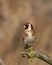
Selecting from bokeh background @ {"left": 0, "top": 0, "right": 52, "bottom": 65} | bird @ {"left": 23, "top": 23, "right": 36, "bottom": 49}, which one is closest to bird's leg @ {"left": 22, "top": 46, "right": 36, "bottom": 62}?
bird @ {"left": 23, "top": 23, "right": 36, "bottom": 49}

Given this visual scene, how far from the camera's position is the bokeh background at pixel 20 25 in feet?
18.2

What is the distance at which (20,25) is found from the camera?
19.6 ft

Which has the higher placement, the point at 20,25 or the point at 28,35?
the point at 28,35

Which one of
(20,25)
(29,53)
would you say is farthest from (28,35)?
(20,25)

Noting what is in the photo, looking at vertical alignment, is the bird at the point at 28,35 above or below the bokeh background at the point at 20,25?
above

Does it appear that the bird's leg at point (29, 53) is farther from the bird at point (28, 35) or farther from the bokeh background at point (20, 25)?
the bokeh background at point (20, 25)

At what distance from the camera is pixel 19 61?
17.9ft

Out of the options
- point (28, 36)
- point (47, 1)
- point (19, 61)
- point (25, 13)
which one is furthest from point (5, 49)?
point (28, 36)

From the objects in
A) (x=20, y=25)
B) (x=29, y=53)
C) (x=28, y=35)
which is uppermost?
(x=28, y=35)

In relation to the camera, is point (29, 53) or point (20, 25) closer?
point (29, 53)

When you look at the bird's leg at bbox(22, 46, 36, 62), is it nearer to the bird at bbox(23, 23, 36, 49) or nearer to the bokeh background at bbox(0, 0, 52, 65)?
the bird at bbox(23, 23, 36, 49)

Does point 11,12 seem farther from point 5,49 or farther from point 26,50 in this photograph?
A: point 26,50

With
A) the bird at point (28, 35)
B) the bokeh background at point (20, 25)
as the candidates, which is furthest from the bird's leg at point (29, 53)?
the bokeh background at point (20, 25)

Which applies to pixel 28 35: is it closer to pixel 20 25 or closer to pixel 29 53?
pixel 29 53
